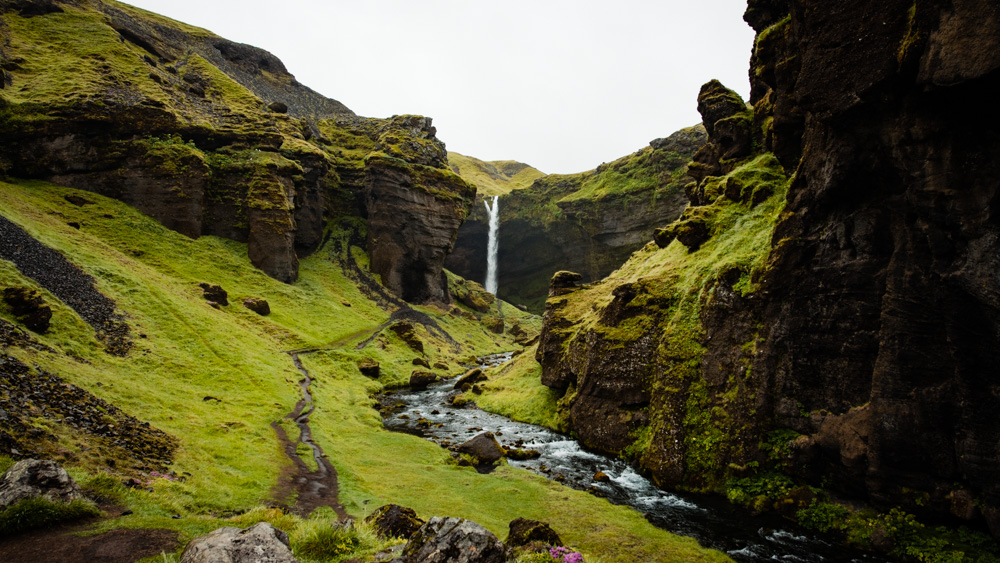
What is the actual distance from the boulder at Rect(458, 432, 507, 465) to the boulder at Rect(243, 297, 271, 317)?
4106 centimetres

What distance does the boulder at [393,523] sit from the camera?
45.6ft

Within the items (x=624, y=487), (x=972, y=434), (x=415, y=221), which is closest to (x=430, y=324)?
(x=415, y=221)

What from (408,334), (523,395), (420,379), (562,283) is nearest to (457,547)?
(523,395)

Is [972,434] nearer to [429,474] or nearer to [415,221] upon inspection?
[429,474]

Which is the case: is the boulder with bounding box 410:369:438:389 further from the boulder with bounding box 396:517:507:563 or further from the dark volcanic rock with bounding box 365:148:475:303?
the boulder with bounding box 396:517:507:563

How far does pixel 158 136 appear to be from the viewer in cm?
6512

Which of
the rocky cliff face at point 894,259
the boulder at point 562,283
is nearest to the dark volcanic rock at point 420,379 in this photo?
the boulder at point 562,283

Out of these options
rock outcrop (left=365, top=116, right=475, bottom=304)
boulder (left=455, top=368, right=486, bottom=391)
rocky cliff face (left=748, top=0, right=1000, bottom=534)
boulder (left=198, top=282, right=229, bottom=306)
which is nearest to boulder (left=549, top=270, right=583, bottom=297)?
boulder (left=455, top=368, right=486, bottom=391)

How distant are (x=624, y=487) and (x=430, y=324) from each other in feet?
→ 210

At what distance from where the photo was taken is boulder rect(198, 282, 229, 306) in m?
51.0

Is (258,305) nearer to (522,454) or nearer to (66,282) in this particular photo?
(66,282)

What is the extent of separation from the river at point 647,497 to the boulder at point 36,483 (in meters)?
20.1

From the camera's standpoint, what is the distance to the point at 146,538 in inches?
402

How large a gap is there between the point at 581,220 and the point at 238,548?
100 meters
